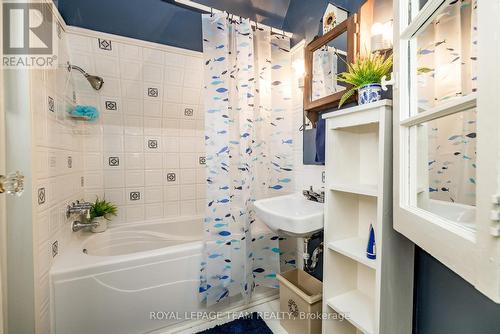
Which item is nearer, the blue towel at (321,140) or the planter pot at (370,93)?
the planter pot at (370,93)

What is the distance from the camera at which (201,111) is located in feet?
7.40

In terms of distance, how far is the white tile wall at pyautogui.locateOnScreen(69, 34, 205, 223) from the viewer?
1.86 metres

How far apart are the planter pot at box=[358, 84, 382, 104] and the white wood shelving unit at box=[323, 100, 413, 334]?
0.06m

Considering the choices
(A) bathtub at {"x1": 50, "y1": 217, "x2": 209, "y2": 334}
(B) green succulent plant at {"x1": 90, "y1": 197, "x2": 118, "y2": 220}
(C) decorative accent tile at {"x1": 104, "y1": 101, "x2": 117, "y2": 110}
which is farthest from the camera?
(C) decorative accent tile at {"x1": 104, "y1": 101, "x2": 117, "y2": 110}

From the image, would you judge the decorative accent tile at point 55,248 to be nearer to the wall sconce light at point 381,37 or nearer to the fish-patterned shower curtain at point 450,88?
the fish-patterned shower curtain at point 450,88

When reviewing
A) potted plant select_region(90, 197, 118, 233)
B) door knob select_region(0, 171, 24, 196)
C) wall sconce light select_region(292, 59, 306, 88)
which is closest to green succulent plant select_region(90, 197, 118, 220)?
potted plant select_region(90, 197, 118, 233)

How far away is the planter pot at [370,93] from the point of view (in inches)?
37.6

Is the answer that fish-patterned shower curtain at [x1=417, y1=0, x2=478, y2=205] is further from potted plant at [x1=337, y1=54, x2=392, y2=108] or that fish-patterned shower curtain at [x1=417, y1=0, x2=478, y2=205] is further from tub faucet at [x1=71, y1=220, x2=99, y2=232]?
tub faucet at [x1=71, y1=220, x2=99, y2=232]

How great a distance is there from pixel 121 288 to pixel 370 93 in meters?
1.69

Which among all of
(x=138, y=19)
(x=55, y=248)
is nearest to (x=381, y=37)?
(x=138, y=19)

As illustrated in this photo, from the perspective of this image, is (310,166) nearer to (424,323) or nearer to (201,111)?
(424,323)

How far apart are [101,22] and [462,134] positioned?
2320 millimetres

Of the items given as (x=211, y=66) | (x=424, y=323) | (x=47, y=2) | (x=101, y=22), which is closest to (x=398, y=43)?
(x=211, y=66)

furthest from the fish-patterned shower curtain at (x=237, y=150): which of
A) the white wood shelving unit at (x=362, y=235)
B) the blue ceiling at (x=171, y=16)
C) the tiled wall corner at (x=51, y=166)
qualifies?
the tiled wall corner at (x=51, y=166)
